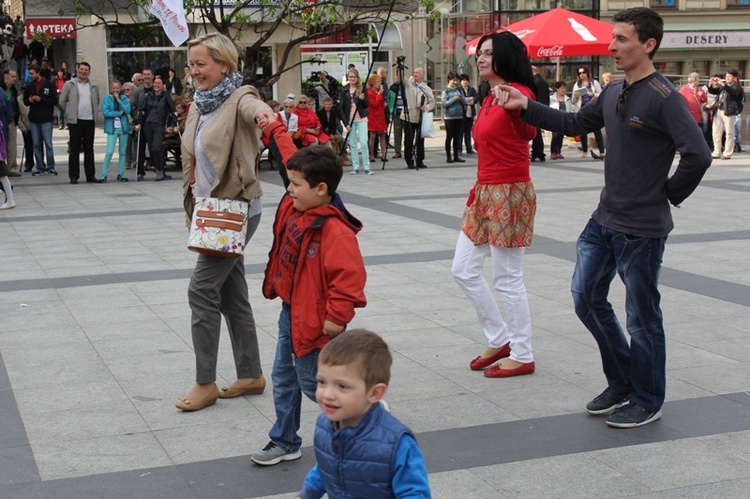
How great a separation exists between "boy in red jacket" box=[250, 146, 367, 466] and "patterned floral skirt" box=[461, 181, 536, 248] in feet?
5.67

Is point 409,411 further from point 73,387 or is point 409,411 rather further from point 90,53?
point 90,53

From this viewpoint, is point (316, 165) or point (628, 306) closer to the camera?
point (316, 165)

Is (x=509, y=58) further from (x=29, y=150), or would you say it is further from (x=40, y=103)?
(x=29, y=150)

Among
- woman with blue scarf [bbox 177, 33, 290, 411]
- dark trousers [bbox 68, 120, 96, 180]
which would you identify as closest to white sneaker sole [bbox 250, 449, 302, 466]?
woman with blue scarf [bbox 177, 33, 290, 411]

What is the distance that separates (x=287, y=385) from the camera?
439cm

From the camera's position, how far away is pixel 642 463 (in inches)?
175

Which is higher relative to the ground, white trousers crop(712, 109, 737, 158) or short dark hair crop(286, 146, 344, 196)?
short dark hair crop(286, 146, 344, 196)

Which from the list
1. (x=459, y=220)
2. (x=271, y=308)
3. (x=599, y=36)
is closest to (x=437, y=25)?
(x=599, y=36)

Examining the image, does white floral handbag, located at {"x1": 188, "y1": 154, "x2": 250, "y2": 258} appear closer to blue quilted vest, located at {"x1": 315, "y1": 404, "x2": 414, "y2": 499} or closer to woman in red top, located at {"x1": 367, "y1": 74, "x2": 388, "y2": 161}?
blue quilted vest, located at {"x1": 315, "y1": 404, "x2": 414, "y2": 499}

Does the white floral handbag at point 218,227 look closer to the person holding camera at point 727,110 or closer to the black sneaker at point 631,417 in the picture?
the black sneaker at point 631,417

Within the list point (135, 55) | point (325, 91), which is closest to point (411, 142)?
point (325, 91)

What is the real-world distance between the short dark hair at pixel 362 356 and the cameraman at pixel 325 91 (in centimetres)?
1659

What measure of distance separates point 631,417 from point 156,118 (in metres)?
14.0

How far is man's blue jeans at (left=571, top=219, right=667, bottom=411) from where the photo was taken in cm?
477
